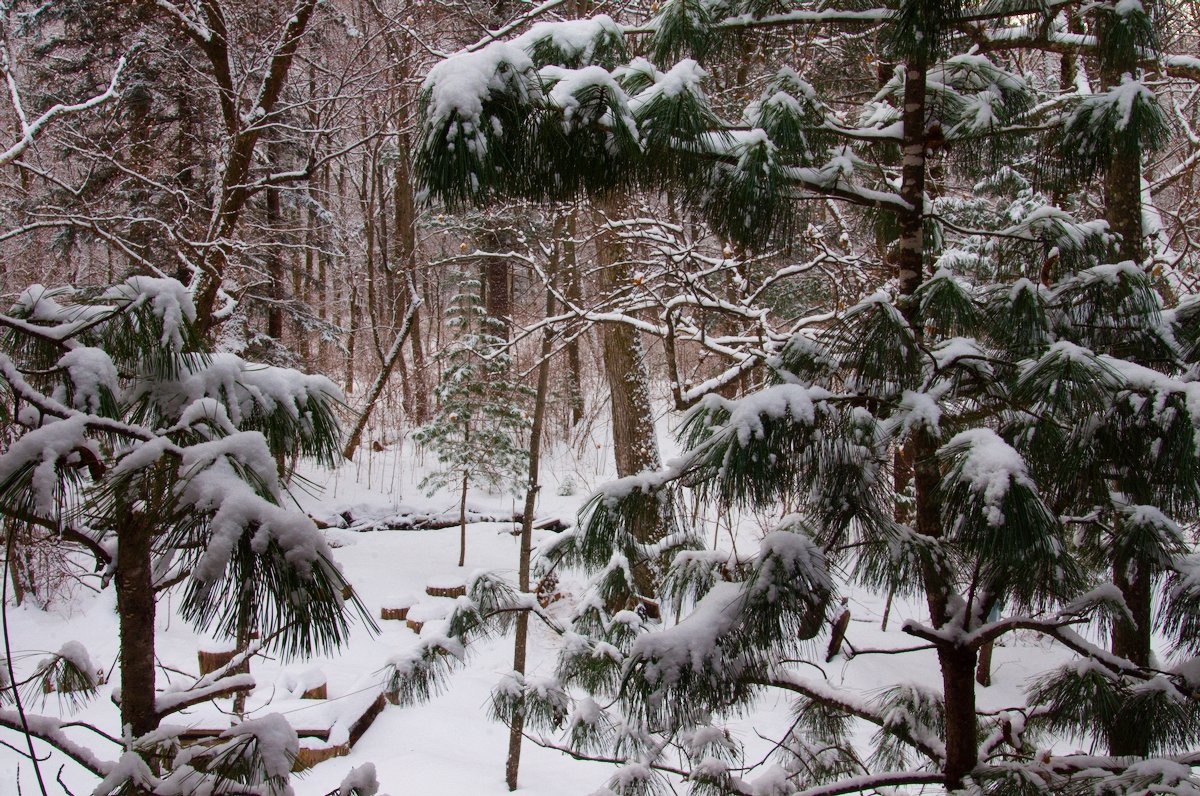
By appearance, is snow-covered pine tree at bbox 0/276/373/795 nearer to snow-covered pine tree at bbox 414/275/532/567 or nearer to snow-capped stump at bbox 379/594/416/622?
snow-capped stump at bbox 379/594/416/622

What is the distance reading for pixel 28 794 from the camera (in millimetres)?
4352

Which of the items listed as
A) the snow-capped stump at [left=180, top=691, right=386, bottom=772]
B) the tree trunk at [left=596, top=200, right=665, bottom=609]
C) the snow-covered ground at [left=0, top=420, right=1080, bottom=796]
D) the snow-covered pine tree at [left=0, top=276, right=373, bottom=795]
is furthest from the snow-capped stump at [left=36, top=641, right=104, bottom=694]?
the tree trunk at [left=596, top=200, right=665, bottom=609]

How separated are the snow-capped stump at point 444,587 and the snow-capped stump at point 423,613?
45 cm

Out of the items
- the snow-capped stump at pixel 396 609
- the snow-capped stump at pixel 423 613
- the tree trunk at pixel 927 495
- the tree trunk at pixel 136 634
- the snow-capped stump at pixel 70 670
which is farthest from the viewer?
the snow-capped stump at pixel 396 609

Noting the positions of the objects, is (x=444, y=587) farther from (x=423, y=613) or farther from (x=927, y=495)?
(x=927, y=495)

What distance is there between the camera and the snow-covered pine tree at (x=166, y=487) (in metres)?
0.95

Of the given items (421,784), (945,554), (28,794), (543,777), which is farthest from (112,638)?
(945,554)

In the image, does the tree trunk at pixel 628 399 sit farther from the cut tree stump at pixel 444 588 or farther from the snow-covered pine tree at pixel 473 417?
the cut tree stump at pixel 444 588

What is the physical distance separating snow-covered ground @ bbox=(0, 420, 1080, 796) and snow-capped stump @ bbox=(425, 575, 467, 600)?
0.13 m

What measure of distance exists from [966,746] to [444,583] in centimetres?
666

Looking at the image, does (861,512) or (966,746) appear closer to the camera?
(861,512)

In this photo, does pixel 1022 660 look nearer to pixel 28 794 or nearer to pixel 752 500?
pixel 752 500

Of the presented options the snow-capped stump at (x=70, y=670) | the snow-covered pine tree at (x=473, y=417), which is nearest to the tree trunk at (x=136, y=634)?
the snow-capped stump at (x=70, y=670)

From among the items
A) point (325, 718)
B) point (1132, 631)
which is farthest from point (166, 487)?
point (325, 718)
